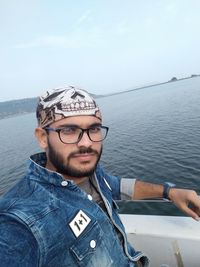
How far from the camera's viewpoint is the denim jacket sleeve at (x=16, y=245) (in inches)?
57.9

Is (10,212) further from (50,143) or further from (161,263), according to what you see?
(161,263)

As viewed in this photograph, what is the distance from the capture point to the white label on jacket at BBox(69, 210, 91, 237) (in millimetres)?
1784

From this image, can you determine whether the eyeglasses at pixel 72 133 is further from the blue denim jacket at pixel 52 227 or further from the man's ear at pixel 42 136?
the blue denim jacket at pixel 52 227

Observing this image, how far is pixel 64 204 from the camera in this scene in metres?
1.83

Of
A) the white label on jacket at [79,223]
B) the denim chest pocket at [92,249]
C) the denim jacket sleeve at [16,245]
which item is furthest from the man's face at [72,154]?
the denim jacket sleeve at [16,245]

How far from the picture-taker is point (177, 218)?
3.36 meters

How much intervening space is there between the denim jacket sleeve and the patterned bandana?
95cm

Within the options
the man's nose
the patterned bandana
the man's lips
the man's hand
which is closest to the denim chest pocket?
the man's lips

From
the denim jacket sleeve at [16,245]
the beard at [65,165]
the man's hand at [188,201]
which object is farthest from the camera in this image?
the man's hand at [188,201]

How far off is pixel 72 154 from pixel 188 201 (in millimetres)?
1602

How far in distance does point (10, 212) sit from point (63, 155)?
68 centimetres

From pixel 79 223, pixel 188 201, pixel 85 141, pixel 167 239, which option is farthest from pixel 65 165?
pixel 167 239

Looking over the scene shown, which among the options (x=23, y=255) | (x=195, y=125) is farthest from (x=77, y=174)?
(x=195, y=125)

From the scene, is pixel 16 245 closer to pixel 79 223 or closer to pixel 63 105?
pixel 79 223
